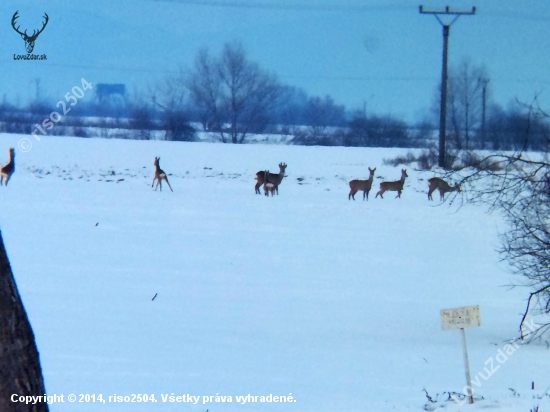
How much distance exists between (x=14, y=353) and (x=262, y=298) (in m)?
7.61

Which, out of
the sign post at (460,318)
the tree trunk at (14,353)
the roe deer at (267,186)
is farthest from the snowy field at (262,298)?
the tree trunk at (14,353)

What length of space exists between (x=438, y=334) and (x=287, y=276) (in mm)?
3841

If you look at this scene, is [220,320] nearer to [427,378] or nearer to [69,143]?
[427,378]

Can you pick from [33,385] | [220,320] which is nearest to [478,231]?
[220,320]

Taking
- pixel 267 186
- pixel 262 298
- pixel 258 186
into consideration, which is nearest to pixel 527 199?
pixel 262 298

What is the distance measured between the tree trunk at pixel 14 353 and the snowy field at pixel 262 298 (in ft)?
6.91

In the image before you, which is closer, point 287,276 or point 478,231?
point 287,276

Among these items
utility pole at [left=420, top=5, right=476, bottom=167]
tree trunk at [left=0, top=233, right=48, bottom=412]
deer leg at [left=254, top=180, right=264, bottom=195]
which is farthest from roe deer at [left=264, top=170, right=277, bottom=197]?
tree trunk at [left=0, top=233, right=48, bottom=412]

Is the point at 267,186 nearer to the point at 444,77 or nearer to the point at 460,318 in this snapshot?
the point at 444,77

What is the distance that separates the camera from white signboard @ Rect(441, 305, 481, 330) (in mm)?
6180

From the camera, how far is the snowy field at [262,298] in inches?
265

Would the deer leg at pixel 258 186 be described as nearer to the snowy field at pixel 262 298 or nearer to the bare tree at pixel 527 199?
the snowy field at pixel 262 298

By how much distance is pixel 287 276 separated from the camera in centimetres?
1284

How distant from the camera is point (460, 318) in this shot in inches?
244
